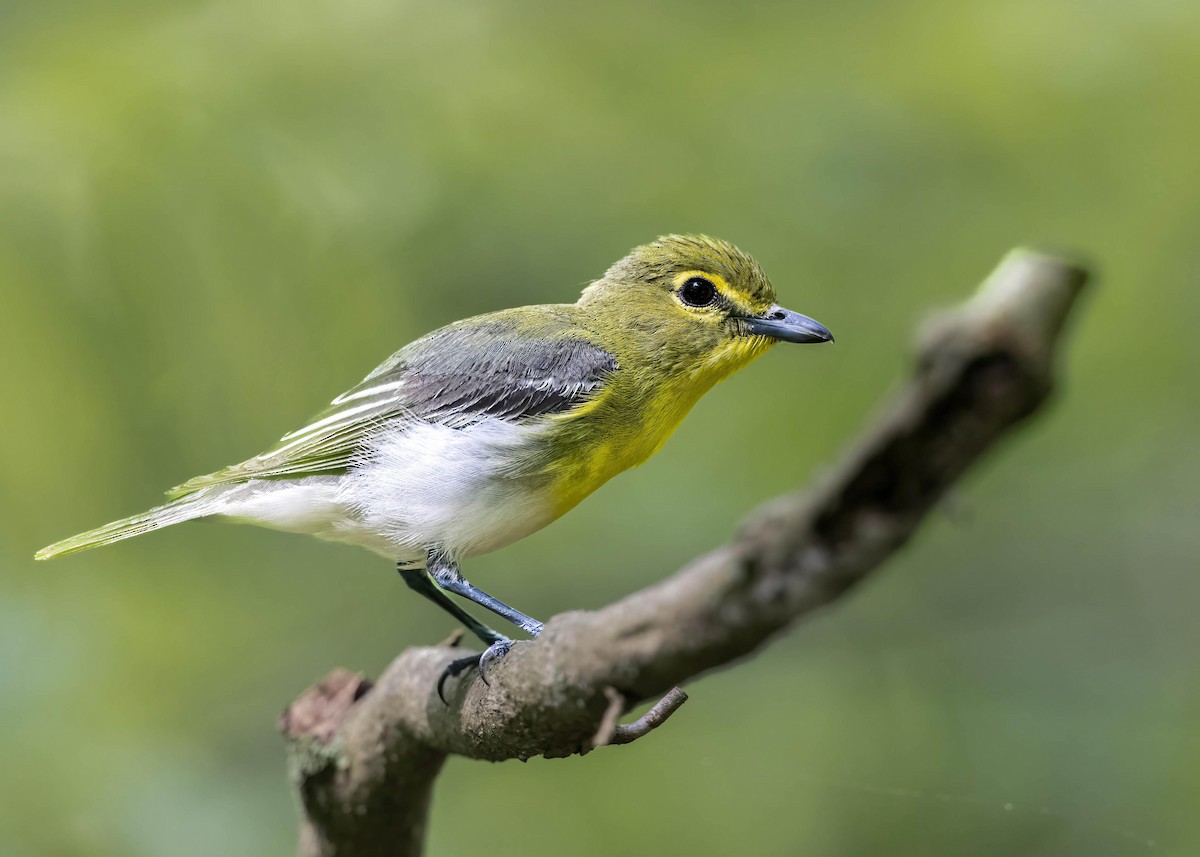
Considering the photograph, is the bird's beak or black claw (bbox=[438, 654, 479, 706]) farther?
the bird's beak

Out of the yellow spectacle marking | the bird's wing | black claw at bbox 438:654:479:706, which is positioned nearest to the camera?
black claw at bbox 438:654:479:706

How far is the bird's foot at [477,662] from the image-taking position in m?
2.96

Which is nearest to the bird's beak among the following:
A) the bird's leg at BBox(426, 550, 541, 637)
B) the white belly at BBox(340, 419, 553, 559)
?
the white belly at BBox(340, 419, 553, 559)

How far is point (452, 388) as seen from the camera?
3725 millimetres

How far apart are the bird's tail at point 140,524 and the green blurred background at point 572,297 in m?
1.23

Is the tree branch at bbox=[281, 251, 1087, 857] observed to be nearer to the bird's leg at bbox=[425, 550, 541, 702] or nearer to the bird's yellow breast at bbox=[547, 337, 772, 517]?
the bird's leg at bbox=[425, 550, 541, 702]

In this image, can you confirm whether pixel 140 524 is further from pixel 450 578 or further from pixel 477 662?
pixel 477 662

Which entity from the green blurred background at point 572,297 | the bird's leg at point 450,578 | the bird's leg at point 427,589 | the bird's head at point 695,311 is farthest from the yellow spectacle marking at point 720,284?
the bird's leg at point 427,589

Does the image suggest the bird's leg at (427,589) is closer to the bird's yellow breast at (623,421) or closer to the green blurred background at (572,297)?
the bird's yellow breast at (623,421)

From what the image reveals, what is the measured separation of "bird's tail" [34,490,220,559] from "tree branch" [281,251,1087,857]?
135 cm

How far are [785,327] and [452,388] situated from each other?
1.11m

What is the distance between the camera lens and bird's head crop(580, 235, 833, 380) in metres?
3.73

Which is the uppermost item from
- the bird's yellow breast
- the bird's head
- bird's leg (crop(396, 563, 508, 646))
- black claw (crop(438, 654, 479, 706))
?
the bird's head

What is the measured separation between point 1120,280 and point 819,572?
3497mm
